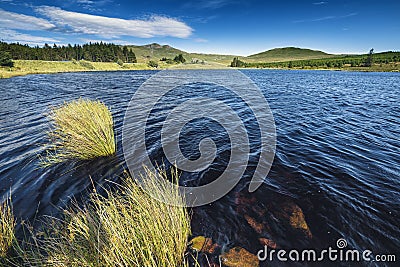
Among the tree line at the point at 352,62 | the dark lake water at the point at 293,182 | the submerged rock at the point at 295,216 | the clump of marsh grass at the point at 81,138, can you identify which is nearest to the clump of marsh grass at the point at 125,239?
the dark lake water at the point at 293,182

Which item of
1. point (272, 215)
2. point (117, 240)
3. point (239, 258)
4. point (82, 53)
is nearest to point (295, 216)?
point (272, 215)

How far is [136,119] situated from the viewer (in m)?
14.2

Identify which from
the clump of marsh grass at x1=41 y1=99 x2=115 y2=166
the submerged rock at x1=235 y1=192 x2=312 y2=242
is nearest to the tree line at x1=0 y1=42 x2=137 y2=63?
the clump of marsh grass at x1=41 y1=99 x2=115 y2=166

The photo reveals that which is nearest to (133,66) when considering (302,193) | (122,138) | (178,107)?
(178,107)

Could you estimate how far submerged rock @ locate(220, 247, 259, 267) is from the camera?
166 inches

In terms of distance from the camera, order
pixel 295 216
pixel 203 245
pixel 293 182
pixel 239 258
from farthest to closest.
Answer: pixel 293 182 < pixel 295 216 < pixel 203 245 < pixel 239 258

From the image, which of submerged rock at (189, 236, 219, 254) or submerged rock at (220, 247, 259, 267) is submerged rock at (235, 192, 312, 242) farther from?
submerged rock at (189, 236, 219, 254)

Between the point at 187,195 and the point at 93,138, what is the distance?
4.80 meters

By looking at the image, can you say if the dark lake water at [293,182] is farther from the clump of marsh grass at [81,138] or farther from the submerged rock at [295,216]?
the clump of marsh grass at [81,138]

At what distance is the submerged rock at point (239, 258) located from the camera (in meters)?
4.21

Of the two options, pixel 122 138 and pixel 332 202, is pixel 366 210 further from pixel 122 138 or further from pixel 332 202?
pixel 122 138

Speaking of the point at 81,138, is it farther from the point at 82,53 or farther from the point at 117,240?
the point at 82,53

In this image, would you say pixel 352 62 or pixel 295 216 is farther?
pixel 352 62

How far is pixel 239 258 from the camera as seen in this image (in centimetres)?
434
